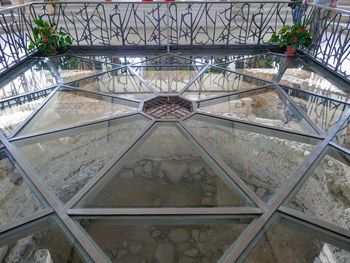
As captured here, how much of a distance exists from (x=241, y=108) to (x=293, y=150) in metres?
0.69

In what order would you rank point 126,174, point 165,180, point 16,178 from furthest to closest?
point 165,180 → point 126,174 → point 16,178

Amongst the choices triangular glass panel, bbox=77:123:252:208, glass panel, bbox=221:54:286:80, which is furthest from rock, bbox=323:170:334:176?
glass panel, bbox=221:54:286:80

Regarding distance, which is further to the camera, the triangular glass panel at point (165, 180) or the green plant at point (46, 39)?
the green plant at point (46, 39)

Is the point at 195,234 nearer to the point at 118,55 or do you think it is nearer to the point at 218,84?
the point at 218,84

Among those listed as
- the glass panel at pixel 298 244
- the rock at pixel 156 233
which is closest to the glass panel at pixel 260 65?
the glass panel at pixel 298 244

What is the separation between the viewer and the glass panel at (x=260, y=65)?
3.25m

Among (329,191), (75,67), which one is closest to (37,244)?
(329,191)

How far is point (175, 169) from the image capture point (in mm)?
2082

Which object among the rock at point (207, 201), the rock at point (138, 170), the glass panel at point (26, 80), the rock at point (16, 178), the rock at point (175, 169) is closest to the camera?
the rock at point (16, 178)

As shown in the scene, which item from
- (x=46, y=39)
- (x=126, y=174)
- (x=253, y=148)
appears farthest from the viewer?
(x=46, y=39)

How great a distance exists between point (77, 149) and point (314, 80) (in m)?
2.70

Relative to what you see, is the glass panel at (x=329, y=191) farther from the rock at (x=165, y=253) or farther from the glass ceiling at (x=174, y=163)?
the rock at (x=165, y=253)

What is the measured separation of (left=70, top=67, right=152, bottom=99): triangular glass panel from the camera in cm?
278

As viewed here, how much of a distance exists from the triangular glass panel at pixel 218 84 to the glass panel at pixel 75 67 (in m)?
1.28
